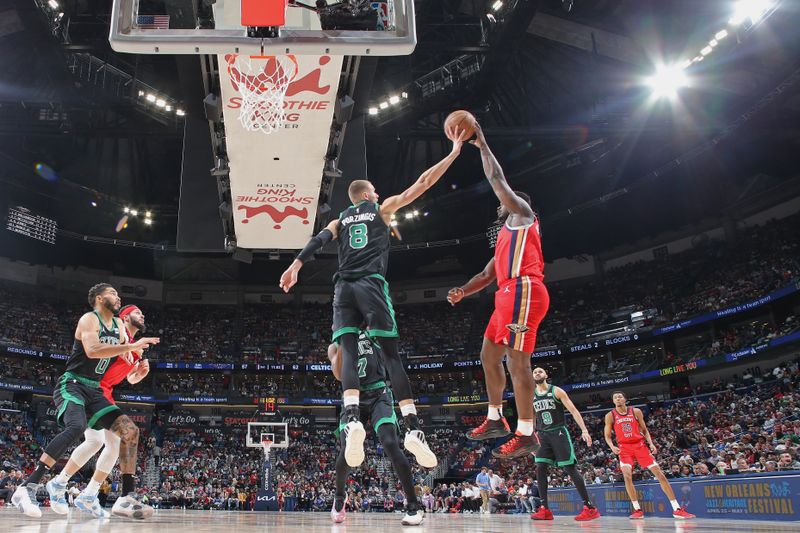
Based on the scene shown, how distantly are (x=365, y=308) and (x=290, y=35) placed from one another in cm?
277

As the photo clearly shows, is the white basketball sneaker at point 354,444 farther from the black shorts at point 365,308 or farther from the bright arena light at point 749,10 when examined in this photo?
the bright arena light at point 749,10

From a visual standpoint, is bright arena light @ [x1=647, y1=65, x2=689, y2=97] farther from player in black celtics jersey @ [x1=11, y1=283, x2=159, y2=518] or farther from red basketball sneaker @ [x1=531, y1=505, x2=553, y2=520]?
player in black celtics jersey @ [x1=11, y1=283, x2=159, y2=518]

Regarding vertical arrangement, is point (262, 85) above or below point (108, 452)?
above

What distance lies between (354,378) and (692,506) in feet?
27.3

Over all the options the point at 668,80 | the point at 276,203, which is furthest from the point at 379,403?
the point at 668,80

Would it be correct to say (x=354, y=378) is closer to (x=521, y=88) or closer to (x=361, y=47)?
(x=361, y=47)

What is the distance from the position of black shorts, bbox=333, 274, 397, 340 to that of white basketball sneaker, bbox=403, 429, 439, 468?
722mm

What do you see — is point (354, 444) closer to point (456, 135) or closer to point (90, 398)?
point (456, 135)

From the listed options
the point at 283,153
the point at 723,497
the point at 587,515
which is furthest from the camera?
the point at 723,497

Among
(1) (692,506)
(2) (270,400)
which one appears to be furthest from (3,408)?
(1) (692,506)

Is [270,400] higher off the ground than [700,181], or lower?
lower

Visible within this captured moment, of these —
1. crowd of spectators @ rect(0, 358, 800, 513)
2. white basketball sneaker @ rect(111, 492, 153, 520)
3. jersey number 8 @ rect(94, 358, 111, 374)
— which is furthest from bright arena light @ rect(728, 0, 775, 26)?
white basketball sneaker @ rect(111, 492, 153, 520)

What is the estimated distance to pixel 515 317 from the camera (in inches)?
177

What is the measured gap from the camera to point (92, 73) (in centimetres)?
1934
